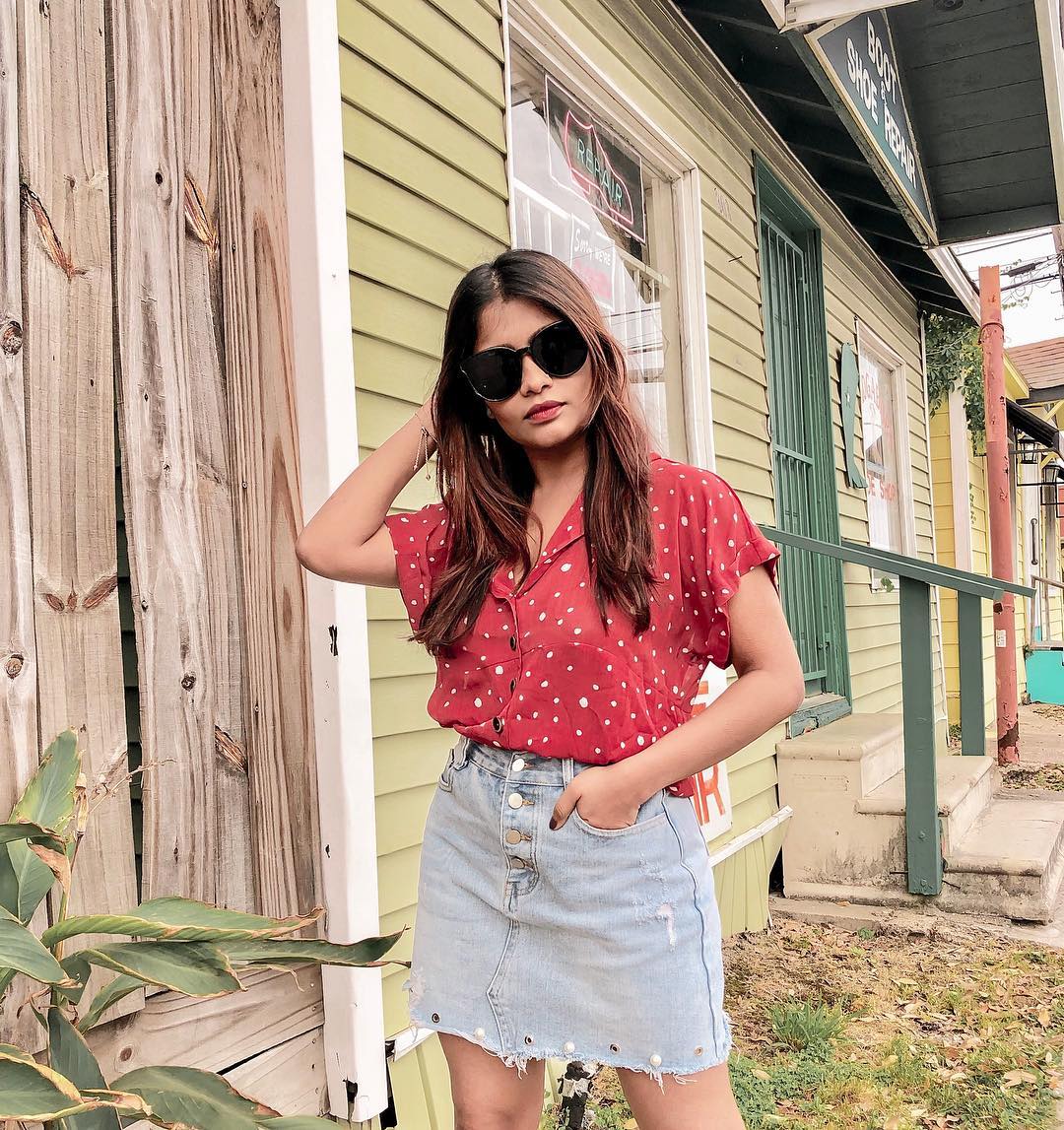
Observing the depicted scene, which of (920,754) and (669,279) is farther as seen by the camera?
(669,279)

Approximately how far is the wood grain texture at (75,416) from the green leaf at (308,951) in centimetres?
34

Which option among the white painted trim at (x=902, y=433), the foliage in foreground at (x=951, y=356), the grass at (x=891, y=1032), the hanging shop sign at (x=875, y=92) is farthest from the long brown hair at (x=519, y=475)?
the foliage in foreground at (x=951, y=356)

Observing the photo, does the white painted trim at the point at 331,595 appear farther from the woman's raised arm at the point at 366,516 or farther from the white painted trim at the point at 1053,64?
the white painted trim at the point at 1053,64

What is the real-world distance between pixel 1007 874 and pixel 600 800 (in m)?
3.22

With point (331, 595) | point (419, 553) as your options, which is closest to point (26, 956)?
point (419, 553)

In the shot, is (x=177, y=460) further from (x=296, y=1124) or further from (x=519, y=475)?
(x=296, y=1124)

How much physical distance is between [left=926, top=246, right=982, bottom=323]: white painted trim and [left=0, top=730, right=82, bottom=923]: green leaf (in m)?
6.59

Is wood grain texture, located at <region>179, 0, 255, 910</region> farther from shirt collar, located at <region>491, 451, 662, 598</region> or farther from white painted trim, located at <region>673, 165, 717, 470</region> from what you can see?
white painted trim, located at <region>673, 165, 717, 470</region>

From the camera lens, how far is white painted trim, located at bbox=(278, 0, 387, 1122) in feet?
6.54

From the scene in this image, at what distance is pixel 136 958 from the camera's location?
1273 millimetres

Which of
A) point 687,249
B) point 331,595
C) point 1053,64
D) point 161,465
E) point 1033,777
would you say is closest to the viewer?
point 161,465

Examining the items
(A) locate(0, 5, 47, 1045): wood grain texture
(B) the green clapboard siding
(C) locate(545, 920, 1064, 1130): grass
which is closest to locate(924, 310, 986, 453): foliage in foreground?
(C) locate(545, 920, 1064, 1130): grass

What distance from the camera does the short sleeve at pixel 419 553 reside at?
1564 millimetres

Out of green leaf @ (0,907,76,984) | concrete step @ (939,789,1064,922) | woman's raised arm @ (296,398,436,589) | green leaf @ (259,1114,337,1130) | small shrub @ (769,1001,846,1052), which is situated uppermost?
woman's raised arm @ (296,398,436,589)
